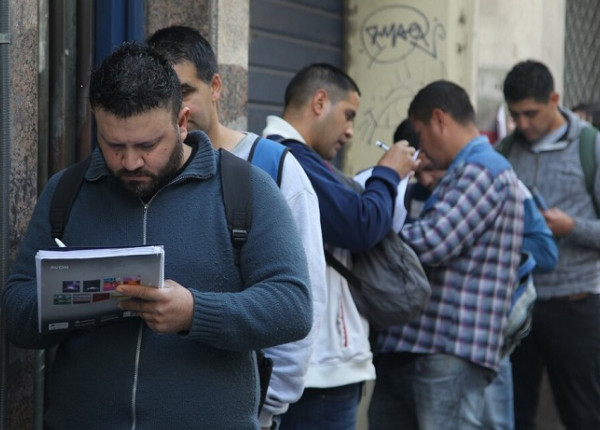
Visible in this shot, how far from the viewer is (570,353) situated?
576cm

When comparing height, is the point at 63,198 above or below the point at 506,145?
below

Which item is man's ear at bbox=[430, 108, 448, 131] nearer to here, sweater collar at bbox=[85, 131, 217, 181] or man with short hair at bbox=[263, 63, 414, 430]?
man with short hair at bbox=[263, 63, 414, 430]

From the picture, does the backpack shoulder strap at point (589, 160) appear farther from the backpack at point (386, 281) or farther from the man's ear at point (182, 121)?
the man's ear at point (182, 121)

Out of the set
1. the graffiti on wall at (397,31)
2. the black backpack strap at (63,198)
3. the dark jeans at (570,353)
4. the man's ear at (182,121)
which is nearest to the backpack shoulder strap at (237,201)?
the man's ear at (182,121)

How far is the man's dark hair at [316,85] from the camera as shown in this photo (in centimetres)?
445

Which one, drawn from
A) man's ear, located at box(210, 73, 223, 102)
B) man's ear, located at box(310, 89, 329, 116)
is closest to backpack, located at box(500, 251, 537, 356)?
man's ear, located at box(310, 89, 329, 116)

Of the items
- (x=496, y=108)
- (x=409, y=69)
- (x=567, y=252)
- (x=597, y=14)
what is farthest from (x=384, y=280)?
(x=597, y=14)

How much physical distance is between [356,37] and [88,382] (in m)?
4.52

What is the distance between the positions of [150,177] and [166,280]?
0.93 feet

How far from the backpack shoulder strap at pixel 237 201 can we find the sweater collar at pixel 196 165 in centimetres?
4

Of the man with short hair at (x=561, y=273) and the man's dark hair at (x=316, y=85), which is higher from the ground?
the man's dark hair at (x=316, y=85)

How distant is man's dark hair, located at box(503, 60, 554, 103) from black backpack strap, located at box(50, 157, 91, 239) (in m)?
3.41

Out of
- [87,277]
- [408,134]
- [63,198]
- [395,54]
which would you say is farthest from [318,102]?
[395,54]

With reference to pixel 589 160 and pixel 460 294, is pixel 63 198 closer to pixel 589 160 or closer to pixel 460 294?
pixel 460 294
